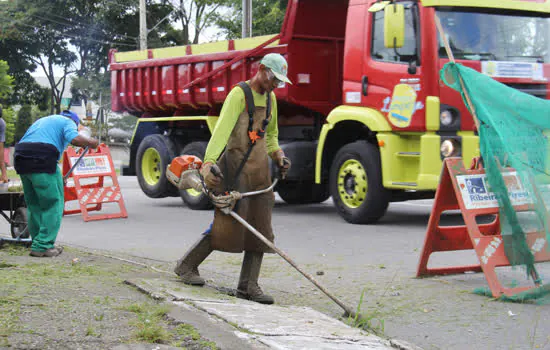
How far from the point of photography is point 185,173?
6.50m

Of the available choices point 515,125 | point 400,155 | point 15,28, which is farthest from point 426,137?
point 15,28

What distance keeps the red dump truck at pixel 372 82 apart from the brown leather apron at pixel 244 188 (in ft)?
12.1

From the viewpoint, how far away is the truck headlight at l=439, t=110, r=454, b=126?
405 inches

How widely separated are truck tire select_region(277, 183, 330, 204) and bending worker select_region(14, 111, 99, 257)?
6574mm

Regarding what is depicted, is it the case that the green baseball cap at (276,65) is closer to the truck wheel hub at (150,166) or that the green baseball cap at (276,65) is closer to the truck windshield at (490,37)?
the truck windshield at (490,37)

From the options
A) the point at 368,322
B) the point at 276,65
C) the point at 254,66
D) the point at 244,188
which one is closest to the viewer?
the point at 368,322

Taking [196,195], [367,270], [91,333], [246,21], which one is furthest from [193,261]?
[246,21]

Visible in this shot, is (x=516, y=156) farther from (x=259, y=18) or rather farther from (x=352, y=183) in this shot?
(x=259, y=18)

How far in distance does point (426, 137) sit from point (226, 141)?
4713 millimetres

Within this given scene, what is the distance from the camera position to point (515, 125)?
6543mm

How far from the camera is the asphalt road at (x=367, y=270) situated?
535cm

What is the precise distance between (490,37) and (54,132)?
5.41m

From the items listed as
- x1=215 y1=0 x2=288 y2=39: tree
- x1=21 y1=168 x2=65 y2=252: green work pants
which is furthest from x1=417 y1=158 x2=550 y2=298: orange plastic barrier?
x1=215 y1=0 x2=288 y2=39: tree

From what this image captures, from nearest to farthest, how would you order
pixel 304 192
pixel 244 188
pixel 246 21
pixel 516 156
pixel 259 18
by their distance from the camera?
1. pixel 244 188
2. pixel 516 156
3. pixel 304 192
4. pixel 246 21
5. pixel 259 18
